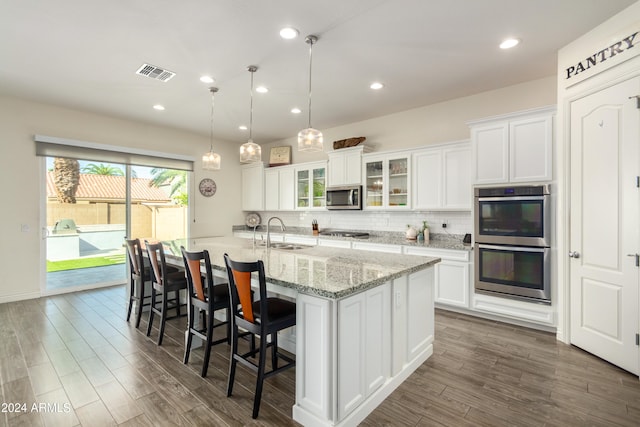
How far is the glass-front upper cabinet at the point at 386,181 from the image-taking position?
468 cm

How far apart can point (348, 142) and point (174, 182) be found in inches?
143

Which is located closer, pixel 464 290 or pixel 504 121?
pixel 504 121

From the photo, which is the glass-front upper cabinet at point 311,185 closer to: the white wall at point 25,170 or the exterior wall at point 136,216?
the exterior wall at point 136,216

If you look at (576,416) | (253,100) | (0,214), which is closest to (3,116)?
(0,214)

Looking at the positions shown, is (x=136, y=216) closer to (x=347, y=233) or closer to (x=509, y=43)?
(x=347, y=233)

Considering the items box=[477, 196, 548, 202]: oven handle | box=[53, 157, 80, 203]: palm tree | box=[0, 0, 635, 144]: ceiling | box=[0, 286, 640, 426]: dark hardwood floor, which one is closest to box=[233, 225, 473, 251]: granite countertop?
box=[477, 196, 548, 202]: oven handle

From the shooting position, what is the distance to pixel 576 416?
198 cm

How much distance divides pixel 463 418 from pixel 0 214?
6.08m

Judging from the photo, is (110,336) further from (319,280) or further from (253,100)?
(253,100)

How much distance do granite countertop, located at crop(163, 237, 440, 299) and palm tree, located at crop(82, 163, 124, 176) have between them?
Answer: 296 cm

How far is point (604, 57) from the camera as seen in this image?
2.66 m

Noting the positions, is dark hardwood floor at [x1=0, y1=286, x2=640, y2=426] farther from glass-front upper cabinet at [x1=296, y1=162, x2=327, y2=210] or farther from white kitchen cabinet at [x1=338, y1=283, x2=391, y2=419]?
glass-front upper cabinet at [x1=296, y1=162, x2=327, y2=210]

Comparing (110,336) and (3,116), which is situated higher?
(3,116)

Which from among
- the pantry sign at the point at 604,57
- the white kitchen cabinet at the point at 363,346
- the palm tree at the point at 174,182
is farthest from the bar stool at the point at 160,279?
the pantry sign at the point at 604,57
